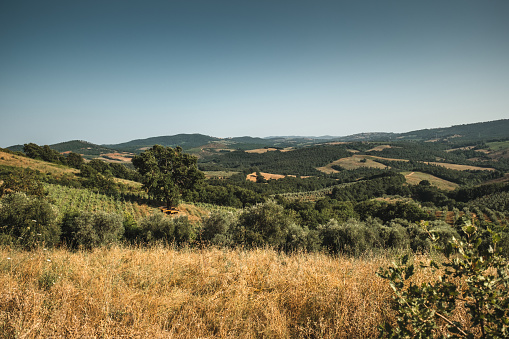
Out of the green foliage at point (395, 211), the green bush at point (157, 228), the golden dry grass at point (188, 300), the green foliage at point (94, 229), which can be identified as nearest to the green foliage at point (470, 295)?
the golden dry grass at point (188, 300)

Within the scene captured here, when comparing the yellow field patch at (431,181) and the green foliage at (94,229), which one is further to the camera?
the yellow field patch at (431,181)

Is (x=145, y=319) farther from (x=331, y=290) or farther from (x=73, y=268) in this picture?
(x=331, y=290)

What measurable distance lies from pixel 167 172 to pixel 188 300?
4388 cm

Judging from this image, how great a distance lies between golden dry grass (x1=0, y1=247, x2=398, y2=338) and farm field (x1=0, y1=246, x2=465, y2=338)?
0.02 m

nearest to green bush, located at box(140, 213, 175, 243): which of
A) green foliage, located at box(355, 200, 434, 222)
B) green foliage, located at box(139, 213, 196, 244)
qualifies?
green foliage, located at box(139, 213, 196, 244)

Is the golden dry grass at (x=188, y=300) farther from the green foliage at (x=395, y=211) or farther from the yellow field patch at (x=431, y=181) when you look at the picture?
the yellow field patch at (x=431, y=181)

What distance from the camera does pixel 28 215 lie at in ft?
62.1

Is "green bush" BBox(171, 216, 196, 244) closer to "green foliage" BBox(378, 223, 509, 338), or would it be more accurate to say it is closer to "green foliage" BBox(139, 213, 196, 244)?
"green foliage" BBox(139, 213, 196, 244)

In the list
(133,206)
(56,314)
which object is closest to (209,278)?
(56,314)

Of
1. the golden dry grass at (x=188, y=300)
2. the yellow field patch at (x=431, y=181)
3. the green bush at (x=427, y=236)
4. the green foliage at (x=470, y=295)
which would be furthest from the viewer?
the yellow field patch at (x=431, y=181)

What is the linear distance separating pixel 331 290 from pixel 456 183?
19854cm

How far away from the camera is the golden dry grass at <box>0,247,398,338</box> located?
3.49 m

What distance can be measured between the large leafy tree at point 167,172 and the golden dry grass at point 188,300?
38524 mm

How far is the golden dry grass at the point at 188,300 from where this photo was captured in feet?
11.5
